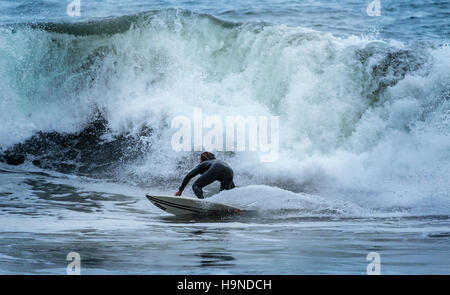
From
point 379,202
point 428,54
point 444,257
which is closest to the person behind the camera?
point 444,257

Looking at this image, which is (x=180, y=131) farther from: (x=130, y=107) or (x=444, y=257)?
(x=444, y=257)

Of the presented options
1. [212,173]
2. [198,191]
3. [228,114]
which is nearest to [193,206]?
[198,191]

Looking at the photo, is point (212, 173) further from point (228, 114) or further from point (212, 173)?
point (228, 114)

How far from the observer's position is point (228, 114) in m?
16.2

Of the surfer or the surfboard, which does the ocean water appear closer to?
the surfboard

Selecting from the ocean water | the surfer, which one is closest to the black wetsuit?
the surfer

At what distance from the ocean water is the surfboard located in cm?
25

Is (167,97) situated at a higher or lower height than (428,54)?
lower

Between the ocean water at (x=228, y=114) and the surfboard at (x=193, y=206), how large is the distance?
0.25 meters

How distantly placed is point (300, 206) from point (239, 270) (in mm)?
4480

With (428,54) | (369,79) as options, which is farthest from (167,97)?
(428,54)

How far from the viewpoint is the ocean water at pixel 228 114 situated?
25.1ft
